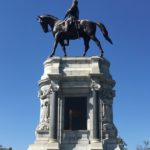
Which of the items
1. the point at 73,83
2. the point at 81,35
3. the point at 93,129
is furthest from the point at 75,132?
the point at 81,35

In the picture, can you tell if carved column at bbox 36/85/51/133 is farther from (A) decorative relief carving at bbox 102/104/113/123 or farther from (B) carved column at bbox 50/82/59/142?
(A) decorative relief carving at bbox 102/104/113/123

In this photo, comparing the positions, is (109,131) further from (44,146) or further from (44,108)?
(44,108)

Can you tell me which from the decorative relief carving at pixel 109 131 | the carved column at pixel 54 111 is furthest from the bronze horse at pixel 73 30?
the decorative relief carving at pixel 109 131

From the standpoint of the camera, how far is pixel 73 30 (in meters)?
33.8

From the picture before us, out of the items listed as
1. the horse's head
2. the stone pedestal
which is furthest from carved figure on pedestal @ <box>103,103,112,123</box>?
the horse's head

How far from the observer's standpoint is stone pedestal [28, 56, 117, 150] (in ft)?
100

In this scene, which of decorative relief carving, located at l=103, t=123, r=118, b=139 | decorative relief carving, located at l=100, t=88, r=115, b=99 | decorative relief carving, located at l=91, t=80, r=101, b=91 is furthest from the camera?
decorative relief carving, located at l=100, t=88, r=115, b=99

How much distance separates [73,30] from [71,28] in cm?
21

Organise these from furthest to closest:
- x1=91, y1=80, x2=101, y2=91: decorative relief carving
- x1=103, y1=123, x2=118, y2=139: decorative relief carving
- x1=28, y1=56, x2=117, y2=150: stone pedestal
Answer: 1. x1=91, y1=80, x2=101, y2=91: decorative relief carving
2. x1=103, y1=123, x2=118, y2=139: decorative relief carving
3. x1=28, y1=56, x2=117, y2=150: stone pedestal

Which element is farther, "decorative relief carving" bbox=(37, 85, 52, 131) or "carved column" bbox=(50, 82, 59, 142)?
"decorative relief carving" bbox=(37, 85, 52, 131)

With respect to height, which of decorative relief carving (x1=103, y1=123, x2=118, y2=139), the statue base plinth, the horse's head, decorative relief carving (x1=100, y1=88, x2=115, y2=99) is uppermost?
the horse's head

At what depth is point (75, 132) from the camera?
1215 inches

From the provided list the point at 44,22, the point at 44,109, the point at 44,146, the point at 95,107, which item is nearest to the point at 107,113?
the point at 95,107

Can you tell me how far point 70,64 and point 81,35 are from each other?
2749 millimetres
